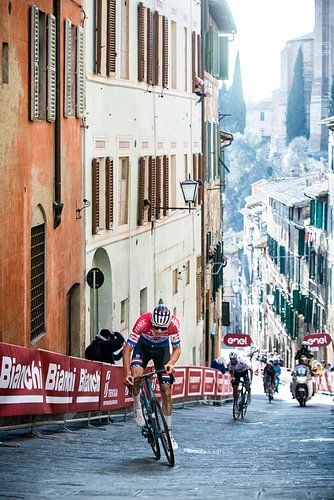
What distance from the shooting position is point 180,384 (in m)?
26.2

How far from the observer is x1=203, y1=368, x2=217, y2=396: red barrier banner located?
29159 millimetres

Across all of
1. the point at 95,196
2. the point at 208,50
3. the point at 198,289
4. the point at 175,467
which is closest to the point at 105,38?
the point at 95,196

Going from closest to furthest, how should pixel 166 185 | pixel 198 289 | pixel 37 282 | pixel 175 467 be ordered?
1. pixel 175 467
2. pixel 37 282
3. pixel 166 185
4. pixel 198 289

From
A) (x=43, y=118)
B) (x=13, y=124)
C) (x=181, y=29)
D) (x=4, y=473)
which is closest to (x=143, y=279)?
(x=181, y=29)

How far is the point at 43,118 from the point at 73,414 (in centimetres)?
392

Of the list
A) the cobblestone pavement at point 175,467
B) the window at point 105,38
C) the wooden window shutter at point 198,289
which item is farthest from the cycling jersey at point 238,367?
the wooden window shutter at point 198,289

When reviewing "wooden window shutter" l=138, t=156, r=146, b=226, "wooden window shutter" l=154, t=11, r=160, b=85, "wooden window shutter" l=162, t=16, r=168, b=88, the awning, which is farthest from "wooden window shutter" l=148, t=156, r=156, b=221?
the awning

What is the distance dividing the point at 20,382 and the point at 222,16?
33.2 metres

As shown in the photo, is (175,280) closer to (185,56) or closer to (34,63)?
(185,56)

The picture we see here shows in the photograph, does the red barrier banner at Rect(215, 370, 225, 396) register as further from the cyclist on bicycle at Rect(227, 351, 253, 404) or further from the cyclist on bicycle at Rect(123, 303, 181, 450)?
the cyclist on bicycle at Rect(123, 303, 181, 450)

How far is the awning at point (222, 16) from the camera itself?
143ft

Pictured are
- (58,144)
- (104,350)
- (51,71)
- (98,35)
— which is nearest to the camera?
(51,71)

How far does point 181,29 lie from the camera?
34.7 metres

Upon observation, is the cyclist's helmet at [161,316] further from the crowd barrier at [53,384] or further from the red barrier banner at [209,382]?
the red barrier banner at [209,382]
